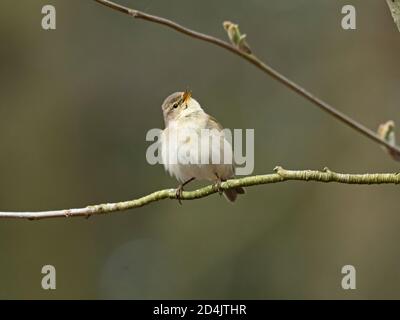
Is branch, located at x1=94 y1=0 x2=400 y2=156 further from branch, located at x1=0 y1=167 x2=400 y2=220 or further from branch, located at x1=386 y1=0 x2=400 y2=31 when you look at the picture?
branch, located at x1=0 y1=167 x2=400 y2=220

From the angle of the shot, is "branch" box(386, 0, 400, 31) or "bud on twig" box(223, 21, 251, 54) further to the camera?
"branch" box(386, 0, 400, 31)

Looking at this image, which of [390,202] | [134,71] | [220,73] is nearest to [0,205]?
[134,71]

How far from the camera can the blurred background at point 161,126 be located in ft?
29.1

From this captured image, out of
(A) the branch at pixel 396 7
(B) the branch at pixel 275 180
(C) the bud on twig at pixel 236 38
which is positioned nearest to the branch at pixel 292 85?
(C) the bud on twig at pixel 236 38

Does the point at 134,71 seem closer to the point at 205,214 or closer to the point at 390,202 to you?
the point at 205,214

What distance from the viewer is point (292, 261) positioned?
30.2 feet

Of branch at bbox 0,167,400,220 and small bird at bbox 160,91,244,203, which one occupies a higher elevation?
small bird at bbox 160,91,244,203

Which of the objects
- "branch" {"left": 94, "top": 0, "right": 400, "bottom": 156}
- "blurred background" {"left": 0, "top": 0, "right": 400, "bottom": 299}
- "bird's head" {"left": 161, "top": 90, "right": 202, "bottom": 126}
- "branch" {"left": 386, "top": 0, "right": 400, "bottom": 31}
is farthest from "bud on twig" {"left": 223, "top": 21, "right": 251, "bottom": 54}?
"blurred background" {"left": 0, "top": 0, "right": 400, "bottom": 299}

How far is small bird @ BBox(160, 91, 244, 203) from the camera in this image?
13.4 ft

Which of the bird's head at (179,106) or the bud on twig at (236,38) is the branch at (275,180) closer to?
the bud on twig at (236,38)

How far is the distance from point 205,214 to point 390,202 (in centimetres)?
208

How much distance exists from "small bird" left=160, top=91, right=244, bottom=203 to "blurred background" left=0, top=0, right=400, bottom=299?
4.49 meters

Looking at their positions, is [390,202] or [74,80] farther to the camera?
[74,80]

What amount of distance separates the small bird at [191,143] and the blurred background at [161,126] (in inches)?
177
